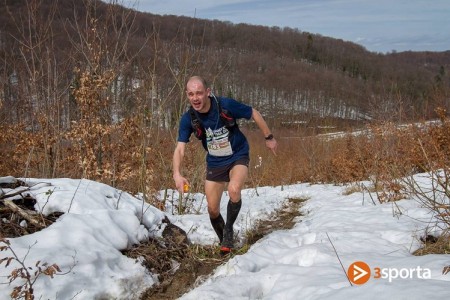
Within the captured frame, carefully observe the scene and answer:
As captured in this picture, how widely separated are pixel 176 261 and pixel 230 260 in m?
0.63

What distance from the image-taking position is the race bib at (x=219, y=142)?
4391mm

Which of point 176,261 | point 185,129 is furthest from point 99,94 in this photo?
point 176,261

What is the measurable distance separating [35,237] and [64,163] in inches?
161

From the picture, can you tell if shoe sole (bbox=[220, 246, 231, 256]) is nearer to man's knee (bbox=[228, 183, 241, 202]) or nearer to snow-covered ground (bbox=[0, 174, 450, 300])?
snow-covered ground (bbox=[0, 174, 450, 300])

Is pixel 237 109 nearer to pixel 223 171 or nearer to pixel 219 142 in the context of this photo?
pixel 219 142

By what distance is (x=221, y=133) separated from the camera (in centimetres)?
440

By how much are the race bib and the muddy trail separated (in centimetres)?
107

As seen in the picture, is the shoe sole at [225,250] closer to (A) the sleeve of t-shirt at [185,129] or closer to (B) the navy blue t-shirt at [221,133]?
(B) the navy blue t-shirt at [221,133]

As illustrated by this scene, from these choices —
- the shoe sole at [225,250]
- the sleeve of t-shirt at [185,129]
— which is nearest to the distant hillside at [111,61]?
the sleeve of t-shirt at [185,129]

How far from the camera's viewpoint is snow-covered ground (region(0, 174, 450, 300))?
9.23 feet

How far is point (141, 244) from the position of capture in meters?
4.02

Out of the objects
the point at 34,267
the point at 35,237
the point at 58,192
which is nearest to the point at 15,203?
the point at 58,192

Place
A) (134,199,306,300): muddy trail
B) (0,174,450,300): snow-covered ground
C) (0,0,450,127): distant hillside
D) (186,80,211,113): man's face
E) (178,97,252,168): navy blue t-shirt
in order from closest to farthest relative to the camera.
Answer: (0,174,450,300): snow-covered ground → (134,199,306,300): muddy trail → (186,80,211,113): man's face → (178,97,252,168): navy blue t-shirt → (0,0,450,127): distant hillside

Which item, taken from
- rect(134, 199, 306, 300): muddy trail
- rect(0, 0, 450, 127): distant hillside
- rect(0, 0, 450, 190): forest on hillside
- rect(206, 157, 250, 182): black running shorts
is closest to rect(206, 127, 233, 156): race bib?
rect(206, 157, 250, 182): black running shorts
